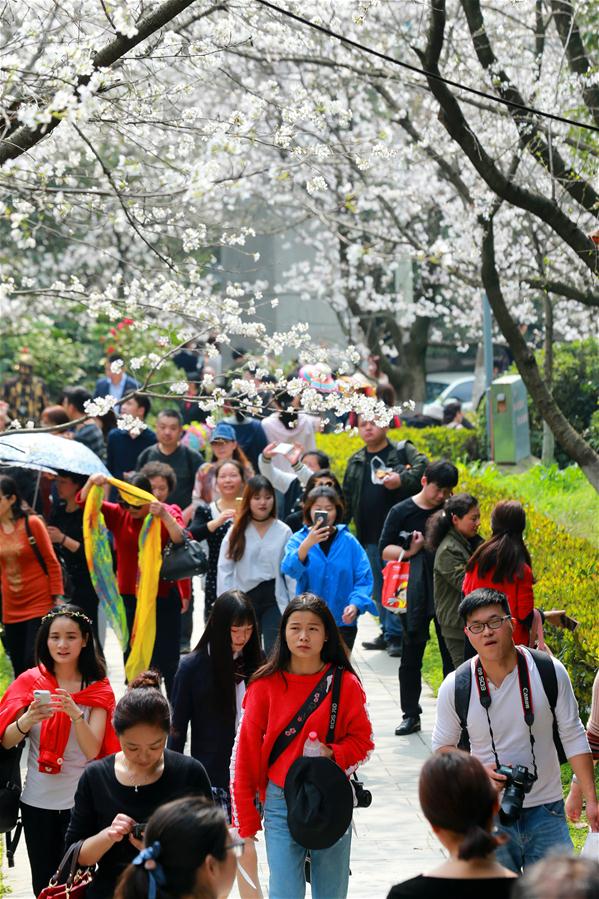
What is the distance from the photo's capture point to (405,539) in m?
9.45

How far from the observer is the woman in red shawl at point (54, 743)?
18.3ft

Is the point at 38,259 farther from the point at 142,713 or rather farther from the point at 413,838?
the point at 142,713

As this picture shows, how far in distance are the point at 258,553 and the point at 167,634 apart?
90 cm

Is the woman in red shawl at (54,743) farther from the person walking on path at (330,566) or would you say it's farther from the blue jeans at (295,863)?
the person walking on path at (330,566)

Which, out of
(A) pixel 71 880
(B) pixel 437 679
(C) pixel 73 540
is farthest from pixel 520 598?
(C) pixel 73 540

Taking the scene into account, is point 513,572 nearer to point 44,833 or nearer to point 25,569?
point 44,833

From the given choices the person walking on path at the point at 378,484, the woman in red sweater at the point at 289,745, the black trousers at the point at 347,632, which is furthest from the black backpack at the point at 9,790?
the person walking on path at the point at 378,484

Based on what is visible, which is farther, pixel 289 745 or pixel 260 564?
pixel 260 564

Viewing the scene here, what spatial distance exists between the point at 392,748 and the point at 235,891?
8.50 feet

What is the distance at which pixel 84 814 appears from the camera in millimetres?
4680

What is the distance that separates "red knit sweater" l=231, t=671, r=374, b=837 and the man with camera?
337 mm

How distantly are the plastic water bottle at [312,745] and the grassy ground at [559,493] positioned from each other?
6.85m

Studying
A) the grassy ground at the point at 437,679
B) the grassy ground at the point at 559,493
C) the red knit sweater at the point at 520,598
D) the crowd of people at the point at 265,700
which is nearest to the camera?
the crowd of people at the point at 265,700

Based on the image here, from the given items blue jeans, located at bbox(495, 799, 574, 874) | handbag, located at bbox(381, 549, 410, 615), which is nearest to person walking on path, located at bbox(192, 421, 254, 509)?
handbag, located at bbox(381, 549, 410, 615)
